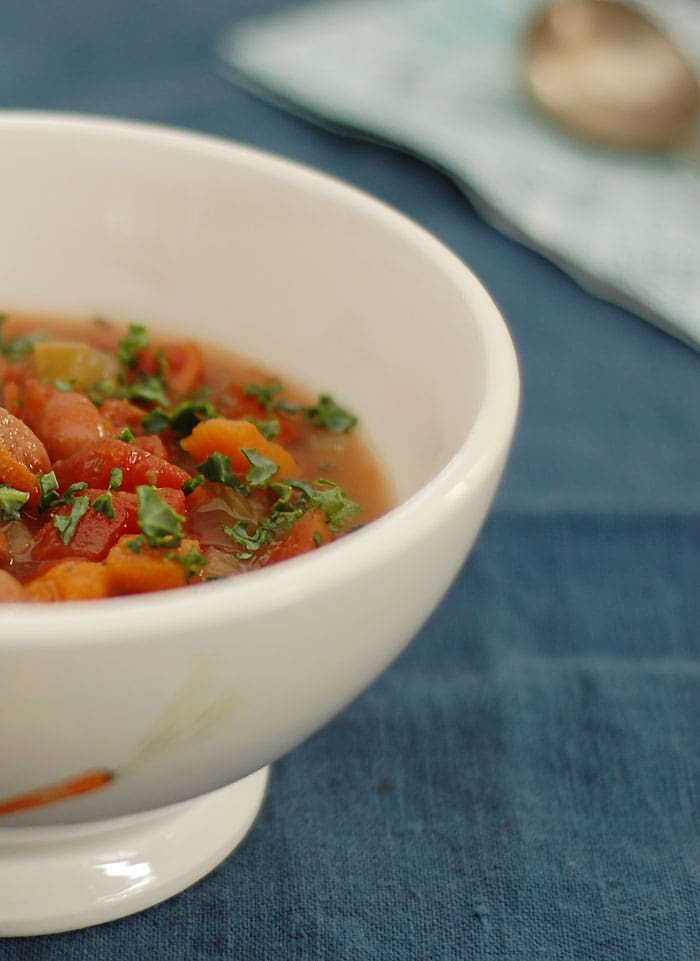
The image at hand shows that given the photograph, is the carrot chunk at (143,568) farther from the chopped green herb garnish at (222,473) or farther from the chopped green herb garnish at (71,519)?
the chopped green herb garnish at (222,473)

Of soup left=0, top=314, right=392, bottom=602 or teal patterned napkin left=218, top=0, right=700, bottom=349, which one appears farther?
teal patterned napkin left=218, top=0, right=700, bottom=349

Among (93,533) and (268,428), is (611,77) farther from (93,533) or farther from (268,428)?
(93,533)

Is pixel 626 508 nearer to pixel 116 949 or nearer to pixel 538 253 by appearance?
pixel 538 253

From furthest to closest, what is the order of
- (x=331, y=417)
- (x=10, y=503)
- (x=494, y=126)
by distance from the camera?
(x=494, y=126), (x=331, y=417), (x=10, y=503)

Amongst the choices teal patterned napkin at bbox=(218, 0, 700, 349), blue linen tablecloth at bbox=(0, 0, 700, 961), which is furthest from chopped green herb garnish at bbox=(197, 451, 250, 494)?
teal patterned napkin at bbox=(218, 0, 700, 349)

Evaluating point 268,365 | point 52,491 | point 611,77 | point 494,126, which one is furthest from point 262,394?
point 611,77

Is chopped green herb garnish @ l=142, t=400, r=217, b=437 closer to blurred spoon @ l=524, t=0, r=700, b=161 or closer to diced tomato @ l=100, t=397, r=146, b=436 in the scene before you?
diced tomato @ l=100, t=397, r=146, b=436

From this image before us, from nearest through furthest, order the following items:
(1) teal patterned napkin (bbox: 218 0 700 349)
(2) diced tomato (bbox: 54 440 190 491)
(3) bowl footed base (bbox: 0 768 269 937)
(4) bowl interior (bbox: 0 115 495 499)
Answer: (3) bowl footed base (bbox: 0 768 269 937) < (2) diced tomato (bbox: 54 440 190 491) < (4) bowl interior (bbox: 0 115 495 499) < (1) teal patterned napkin (bbox: 218 0 700 349)
